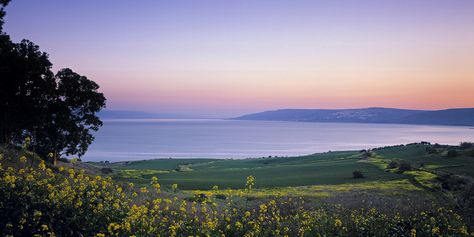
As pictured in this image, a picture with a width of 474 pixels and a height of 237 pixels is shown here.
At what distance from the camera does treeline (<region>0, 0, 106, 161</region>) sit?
115ft

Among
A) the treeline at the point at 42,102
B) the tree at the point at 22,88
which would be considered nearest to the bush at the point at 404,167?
the treeline at the point at 42,102

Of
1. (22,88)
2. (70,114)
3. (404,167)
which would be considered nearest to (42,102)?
(22,88)

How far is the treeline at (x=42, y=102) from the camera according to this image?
35.2m

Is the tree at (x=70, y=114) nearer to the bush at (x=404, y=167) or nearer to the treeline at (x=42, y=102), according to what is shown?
the treeline at (x=42, y=102)

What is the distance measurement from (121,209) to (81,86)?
40338 mm

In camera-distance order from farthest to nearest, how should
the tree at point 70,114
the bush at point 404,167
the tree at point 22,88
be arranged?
the tree at point 70,114 < the bush at point 404,167 < the tree at point 22,88

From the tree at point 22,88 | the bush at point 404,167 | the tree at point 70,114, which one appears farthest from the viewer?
the tree at point 70,114

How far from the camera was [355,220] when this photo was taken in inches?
436

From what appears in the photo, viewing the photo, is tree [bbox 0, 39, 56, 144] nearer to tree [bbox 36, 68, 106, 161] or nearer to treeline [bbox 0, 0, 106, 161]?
treeline [bbox 0, 0, 106, 161]

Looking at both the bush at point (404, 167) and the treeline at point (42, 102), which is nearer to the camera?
the treeline at point (42, 102)

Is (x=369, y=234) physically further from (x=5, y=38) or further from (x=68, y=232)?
(x=5, y=38)

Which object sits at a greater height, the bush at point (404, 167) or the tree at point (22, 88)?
the tree at point (22, 88)

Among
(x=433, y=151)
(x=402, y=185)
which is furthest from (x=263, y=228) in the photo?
(x=433, y=151)

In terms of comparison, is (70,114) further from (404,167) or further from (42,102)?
(404,167)
